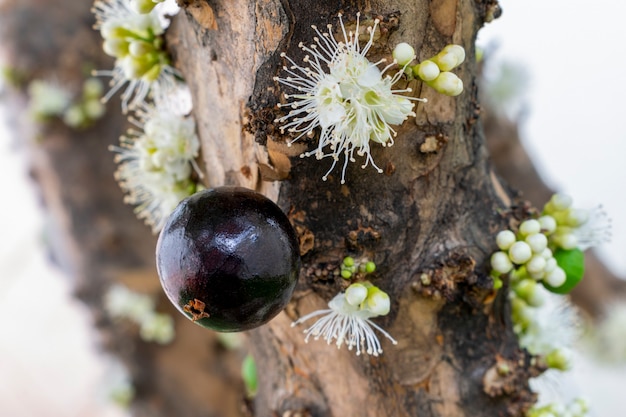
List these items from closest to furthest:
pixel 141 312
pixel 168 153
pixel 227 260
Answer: pixel 227 260
pixel 168 153
pixel 141 312

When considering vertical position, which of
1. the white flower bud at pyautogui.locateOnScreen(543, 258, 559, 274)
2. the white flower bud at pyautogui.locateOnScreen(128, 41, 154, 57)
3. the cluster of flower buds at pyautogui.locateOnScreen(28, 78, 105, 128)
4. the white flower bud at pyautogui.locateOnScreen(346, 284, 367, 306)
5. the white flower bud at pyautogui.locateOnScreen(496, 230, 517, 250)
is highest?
the white flower bud at pyautogui.locateOnScreen(128, 41, 154, 57)

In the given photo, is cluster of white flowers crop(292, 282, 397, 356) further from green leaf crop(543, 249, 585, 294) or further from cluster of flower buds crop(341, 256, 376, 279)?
green leaf crop(543, 249, 585, 294)

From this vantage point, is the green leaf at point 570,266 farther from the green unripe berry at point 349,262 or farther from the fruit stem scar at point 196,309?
the fruit stem scar at point 196,309

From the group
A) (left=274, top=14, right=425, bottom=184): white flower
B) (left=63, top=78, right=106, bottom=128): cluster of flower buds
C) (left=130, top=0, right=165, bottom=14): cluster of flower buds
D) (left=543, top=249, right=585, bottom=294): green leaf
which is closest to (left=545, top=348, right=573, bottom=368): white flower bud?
(left=543, top=249, right=585, bottom=294): green leaf

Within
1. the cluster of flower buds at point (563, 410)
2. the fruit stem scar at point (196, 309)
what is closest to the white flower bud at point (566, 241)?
the cluster of flower buds at point (563, 410)

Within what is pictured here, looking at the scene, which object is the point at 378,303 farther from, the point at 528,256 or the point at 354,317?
the point at 528,256

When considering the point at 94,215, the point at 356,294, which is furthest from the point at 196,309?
the point at 94,215

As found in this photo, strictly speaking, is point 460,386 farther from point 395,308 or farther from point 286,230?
point 286,230
